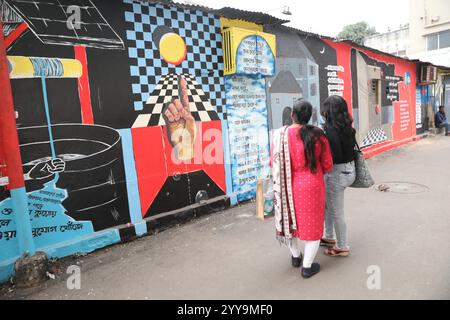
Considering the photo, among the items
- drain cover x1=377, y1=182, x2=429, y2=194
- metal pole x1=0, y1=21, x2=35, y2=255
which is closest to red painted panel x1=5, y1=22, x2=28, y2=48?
metal pole x1=0, y1=21, x2=35, y2=255

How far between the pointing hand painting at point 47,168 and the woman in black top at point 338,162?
2848 millimetres

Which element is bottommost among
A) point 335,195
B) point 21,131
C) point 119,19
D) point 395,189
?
point 395,189

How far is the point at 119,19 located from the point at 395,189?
5364 mm

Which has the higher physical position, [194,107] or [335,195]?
[194,107]

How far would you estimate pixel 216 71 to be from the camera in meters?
5.29

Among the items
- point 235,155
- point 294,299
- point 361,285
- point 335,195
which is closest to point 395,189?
point 235,155

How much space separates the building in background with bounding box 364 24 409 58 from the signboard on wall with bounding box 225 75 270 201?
101ft

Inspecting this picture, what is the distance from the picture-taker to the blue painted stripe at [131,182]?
4.24m

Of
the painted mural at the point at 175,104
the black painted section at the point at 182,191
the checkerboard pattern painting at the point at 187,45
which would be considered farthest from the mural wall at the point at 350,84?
the black painted section at the point at 182,191

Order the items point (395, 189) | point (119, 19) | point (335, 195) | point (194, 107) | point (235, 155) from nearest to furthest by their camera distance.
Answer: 1. point (335, 195)
2. point (119, 19)
3. point (194, 107)
4. point (235, 155)
5. point (395, 189)

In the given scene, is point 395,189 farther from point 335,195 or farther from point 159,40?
point 159,40

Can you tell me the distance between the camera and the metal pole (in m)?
3.11

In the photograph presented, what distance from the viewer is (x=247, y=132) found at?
232 inches

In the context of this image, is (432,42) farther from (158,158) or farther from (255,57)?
(158,158)
